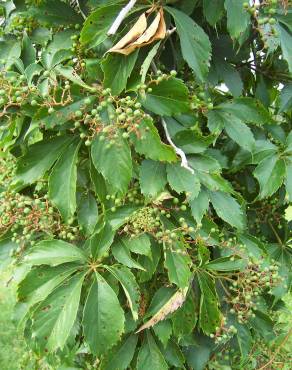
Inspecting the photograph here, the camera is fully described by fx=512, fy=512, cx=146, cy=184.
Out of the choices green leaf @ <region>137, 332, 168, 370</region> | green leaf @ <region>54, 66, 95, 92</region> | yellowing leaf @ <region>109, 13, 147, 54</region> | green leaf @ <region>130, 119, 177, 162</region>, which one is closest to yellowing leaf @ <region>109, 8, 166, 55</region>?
yellowing leaf @ <region>109, 13, 147, 54</region>

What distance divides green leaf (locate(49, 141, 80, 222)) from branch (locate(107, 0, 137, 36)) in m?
0.33

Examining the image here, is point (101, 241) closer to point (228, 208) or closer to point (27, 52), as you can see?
point (228, 208)

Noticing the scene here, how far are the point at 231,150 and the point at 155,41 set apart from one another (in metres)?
0.42

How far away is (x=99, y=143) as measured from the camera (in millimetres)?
1205

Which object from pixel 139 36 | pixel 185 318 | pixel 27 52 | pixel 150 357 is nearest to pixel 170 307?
pixel 185 318

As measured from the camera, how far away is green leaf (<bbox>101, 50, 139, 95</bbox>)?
122 centimetres

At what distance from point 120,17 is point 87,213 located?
525 millimetres

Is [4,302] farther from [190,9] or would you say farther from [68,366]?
[190,9]

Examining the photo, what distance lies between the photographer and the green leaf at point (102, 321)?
121 centimetres

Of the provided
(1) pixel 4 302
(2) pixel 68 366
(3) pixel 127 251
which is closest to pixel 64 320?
(3) pixel 127 251

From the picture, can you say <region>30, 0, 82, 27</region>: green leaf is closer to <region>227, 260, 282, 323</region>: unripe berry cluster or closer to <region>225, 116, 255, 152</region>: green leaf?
<region>225, 116, 255, 152</region>: green leaf

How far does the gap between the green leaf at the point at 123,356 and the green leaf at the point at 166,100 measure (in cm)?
66

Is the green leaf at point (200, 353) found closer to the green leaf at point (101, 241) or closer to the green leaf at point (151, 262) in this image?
the green leaf at point (151, 262)

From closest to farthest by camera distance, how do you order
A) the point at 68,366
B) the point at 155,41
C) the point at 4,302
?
1. the point at 155,41
2. the point at 68,366
3. the point at 4,302
